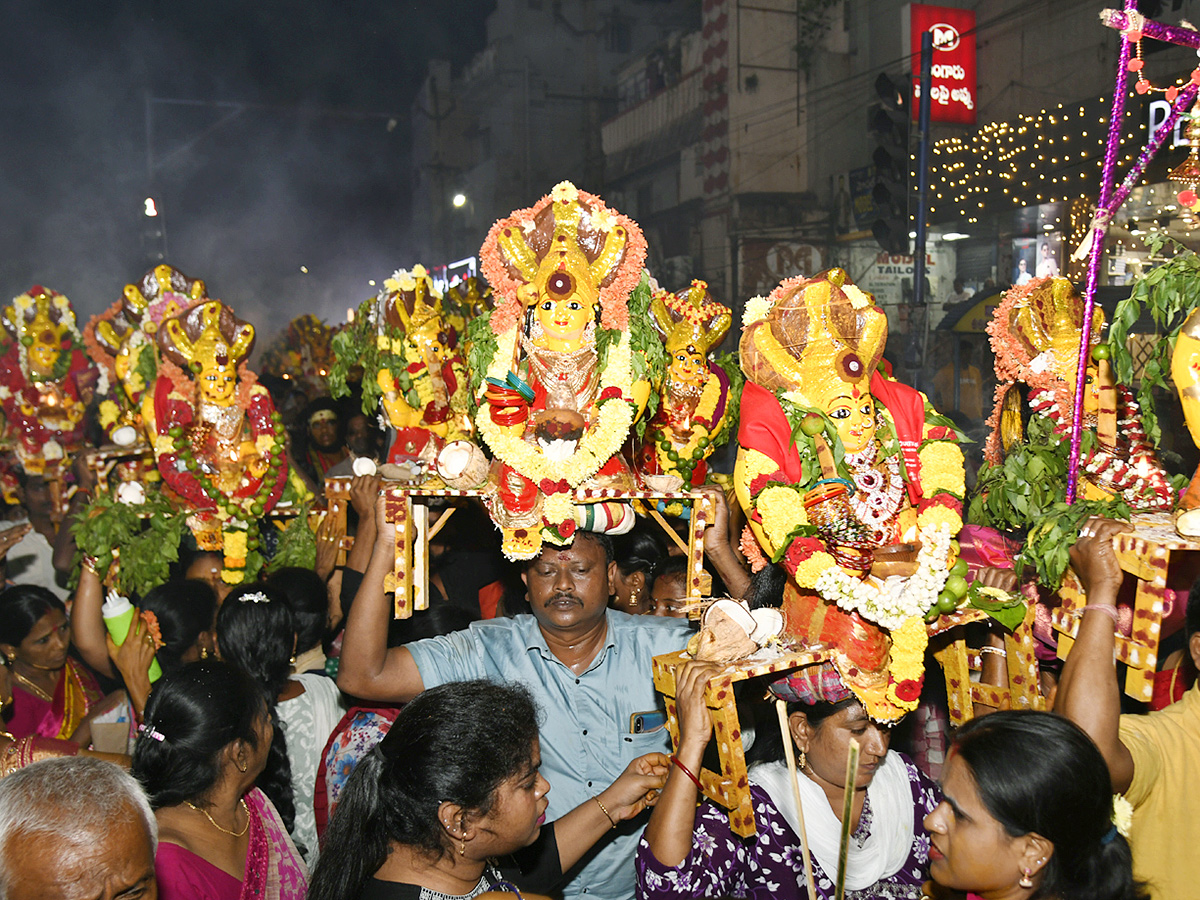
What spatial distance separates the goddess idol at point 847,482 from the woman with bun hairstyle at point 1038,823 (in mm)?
604

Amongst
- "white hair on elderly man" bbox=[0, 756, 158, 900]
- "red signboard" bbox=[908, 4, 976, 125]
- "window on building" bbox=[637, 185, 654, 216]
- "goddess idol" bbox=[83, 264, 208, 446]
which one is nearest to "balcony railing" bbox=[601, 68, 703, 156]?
"window on building" bbox=[637, 185, 654, 216]

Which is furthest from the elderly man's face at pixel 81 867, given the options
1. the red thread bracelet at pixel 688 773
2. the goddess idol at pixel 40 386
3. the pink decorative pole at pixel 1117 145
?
the goddess idol at pixel 40 386

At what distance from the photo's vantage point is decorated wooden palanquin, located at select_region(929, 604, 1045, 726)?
8.64 feet

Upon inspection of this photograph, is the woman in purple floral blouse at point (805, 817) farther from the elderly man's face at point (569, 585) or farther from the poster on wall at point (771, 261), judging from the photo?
the poster on wall at point (771, 261)

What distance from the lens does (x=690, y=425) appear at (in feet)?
18.0

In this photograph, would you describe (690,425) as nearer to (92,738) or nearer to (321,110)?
(92,738)

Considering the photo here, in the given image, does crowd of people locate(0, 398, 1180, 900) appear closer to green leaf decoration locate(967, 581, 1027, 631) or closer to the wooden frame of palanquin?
the wooden frame of palanquin

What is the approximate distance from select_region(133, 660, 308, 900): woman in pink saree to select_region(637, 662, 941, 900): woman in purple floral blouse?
1.07m

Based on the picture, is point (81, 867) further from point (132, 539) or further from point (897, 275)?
point (897, 275)

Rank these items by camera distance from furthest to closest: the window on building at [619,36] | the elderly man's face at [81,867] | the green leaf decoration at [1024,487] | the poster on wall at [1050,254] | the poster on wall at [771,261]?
the window on building at [619,36], the poster on wall at [771,261], the poster on wall at [1050,254], the green leaf decoration at [1024,487], the elderly man's face at [81,867]

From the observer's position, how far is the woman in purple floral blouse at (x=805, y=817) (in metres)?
2.26

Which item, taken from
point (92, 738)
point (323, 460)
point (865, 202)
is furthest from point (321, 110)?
point (92, 738)

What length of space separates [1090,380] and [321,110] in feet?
62.2

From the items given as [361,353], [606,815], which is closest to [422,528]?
[606,815]
